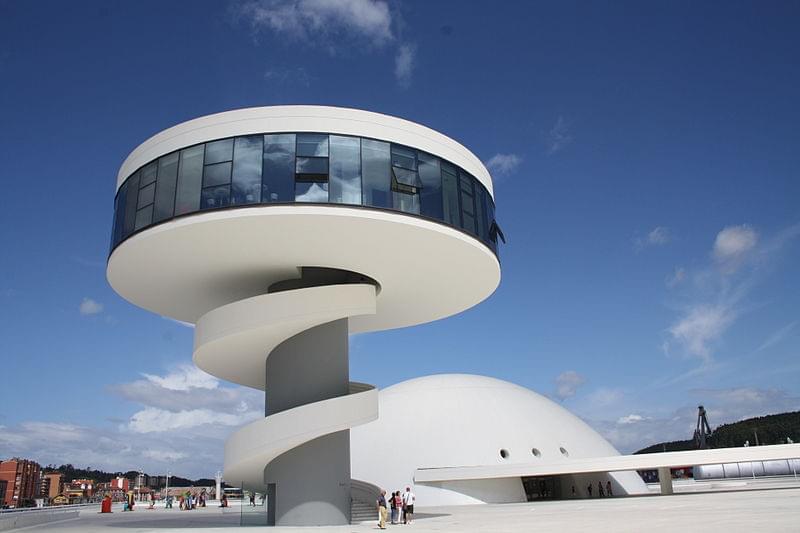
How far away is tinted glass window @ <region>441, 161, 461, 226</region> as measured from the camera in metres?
24.9

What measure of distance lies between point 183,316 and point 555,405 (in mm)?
30494

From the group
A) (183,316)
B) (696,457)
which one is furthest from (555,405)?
(183,316)

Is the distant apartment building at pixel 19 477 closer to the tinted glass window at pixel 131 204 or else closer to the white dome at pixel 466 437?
the white dome at pixel 466 437

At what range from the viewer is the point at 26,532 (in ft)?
82.9

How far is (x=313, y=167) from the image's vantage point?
23.0 m

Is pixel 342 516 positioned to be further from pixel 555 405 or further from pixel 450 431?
pixel 555 405

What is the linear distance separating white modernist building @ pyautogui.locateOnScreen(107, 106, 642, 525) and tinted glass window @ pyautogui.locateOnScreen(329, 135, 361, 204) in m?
0.04

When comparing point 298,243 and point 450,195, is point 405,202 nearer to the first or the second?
point 450,195

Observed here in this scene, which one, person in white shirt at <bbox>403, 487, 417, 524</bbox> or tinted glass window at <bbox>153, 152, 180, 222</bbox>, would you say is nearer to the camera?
tinted glass window at <bbox>153, 152, 180, 222</bbox>

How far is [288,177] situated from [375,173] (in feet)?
9.16

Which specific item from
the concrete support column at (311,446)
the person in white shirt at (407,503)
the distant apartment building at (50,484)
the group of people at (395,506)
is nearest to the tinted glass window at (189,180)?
the concrete support column at (311,446)

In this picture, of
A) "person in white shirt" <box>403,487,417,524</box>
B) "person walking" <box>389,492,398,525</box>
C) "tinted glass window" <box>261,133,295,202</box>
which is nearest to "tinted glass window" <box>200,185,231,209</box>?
"tinted glass window" <box>261,133,295,202</box>

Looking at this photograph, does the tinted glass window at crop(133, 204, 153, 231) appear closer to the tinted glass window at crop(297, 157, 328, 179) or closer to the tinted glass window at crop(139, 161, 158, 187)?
the tinted glass window at crop(139, 161, 158, 187)

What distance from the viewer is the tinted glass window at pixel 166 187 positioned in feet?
77.1
